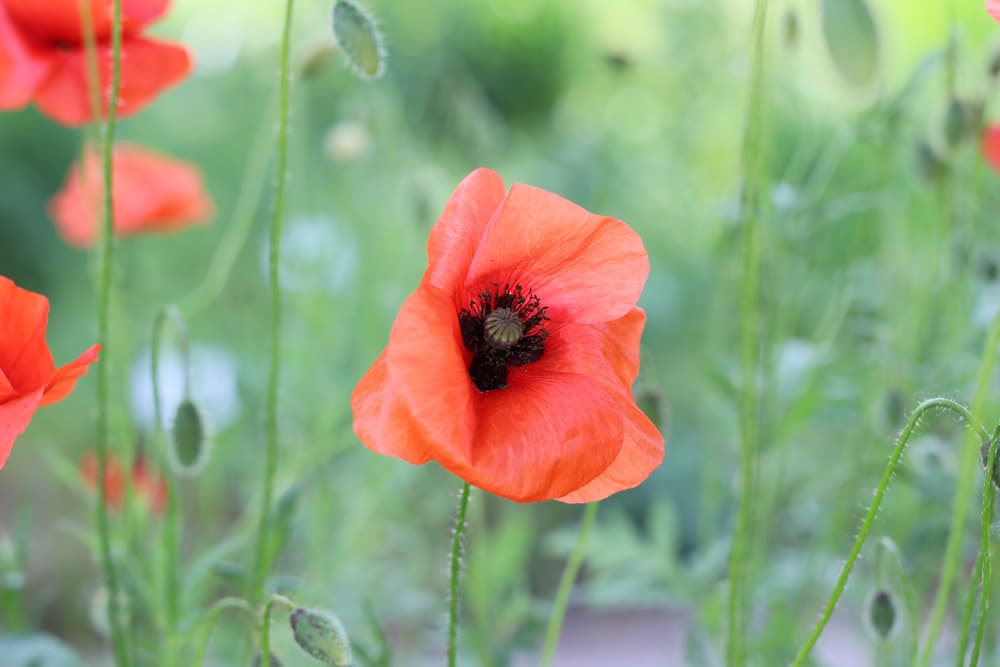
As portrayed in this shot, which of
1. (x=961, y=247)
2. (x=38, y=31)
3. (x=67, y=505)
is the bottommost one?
(x=67, y=505)

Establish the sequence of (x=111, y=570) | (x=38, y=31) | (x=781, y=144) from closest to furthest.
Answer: (x=111, y=570)
(x=38, y=31)
(x=781, y=144)

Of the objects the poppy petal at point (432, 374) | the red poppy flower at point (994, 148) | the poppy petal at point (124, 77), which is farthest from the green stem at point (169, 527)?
the red poppy flower at point (994, 148)

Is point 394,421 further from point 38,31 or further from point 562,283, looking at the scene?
point 38,31

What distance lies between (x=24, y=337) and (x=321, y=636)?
19cm

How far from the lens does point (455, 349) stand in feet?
1.48

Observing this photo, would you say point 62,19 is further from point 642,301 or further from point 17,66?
point 642,301

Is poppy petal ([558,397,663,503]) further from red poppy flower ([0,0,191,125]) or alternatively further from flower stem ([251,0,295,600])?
red poppy flower ([0,0,191,125])

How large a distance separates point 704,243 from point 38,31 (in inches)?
53.6

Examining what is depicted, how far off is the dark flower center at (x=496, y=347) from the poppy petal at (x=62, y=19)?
301 millimetres

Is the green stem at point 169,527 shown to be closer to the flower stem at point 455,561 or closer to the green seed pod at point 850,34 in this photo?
the flower stem at point 455,561

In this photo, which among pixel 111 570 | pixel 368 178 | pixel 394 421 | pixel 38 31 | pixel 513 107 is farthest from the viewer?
pixel 513 107

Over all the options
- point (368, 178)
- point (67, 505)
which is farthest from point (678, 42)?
point (67, 505)

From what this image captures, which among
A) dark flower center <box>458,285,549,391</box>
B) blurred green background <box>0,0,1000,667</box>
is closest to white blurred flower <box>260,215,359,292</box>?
blurred green background <box>0,0,1000,667</box>

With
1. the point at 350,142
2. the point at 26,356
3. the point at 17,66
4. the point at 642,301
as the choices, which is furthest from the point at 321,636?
the point at 642,301
